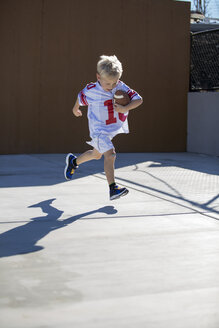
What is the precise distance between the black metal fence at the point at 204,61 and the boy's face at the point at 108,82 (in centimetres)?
517

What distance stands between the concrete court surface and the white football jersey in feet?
2.18

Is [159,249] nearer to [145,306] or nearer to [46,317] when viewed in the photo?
[145,306]

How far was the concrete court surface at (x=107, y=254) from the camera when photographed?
8.75 feet

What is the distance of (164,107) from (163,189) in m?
4.88

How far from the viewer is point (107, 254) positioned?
3.64 metres

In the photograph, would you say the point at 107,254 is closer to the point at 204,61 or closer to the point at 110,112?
the point at 110,112

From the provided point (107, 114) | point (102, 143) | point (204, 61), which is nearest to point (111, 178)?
point (102, 143)

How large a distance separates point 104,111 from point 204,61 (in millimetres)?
5666

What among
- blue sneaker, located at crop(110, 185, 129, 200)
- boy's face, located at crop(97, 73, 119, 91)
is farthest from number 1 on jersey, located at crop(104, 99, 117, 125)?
blue sneaker, located at crop(110, 185, 129, 200)

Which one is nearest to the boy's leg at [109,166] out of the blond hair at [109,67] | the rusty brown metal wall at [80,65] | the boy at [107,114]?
the boy at [107,114]

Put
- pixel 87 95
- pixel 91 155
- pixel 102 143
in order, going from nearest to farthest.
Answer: pixel 102 143 < pixel 87 95 < pixel 91 155

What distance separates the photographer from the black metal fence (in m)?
10.4

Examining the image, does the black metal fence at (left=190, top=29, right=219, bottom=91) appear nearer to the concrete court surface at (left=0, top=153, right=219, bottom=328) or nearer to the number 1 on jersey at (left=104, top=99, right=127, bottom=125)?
the concrete court surface at (left=0, top=153, right=219, bottom=328)

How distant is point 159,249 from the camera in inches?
148
